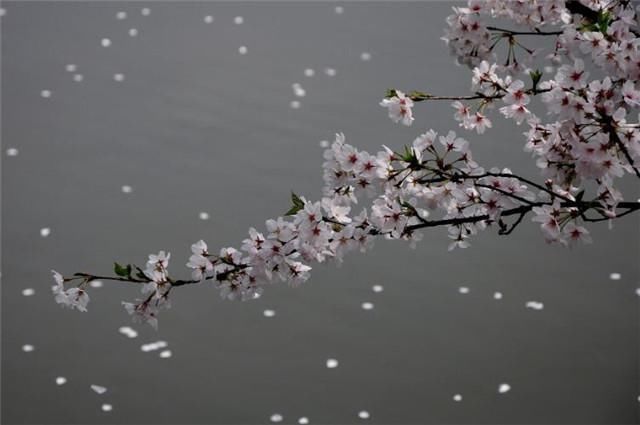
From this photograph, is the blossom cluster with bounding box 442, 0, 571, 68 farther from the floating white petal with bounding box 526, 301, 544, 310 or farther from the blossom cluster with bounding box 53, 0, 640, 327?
the floating white petal with bounding box 526, 301, 544, 310

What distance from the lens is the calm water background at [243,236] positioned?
7.07ft

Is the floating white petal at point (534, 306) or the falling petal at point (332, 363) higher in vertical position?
the floating white petal at point (534, 306)

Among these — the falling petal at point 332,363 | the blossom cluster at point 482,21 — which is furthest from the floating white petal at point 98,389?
the blossom cluster at point 482,21

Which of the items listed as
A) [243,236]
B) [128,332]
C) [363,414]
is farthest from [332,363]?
[128,332]

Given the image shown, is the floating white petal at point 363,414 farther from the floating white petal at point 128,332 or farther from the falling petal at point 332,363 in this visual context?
the floating white petal at point 128,332

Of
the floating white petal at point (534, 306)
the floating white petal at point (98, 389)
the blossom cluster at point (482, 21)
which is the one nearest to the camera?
the blossom cluster at point (482, 21)

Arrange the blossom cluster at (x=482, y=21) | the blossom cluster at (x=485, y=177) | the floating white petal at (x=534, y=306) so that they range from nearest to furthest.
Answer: the blossom cluster at (x=485, y=177) < the blossom cluster at (x=482, y=21) < the floating white petal at (x=534, y=306)

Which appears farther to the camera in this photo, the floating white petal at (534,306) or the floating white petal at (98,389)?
the floating white petal at (534,306)

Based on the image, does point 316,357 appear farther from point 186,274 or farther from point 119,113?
point 119,113

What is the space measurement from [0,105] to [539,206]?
180 centimetres

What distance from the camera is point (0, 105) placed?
2301 mm

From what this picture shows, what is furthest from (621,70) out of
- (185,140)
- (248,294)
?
(185,140)

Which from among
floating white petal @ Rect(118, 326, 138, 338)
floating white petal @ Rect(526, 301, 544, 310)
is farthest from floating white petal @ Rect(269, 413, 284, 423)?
floating white petal @ Rect(526, 301, 544, 310)

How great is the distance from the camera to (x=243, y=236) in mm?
2264
